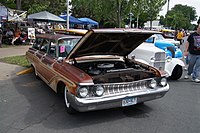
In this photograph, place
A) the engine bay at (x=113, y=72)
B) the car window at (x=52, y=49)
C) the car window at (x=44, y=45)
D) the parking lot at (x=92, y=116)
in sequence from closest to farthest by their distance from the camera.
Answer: the parking lot at (x=92, y=116)
the engine bay at (x=113, y=72)
the car window at (x=52, y=49)
the car window at (x=44, y=45)

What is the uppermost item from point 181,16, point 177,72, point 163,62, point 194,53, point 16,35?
point 181,16

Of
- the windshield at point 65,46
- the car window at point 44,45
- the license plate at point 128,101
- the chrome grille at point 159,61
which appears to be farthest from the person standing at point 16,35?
the license plate at point 128,101

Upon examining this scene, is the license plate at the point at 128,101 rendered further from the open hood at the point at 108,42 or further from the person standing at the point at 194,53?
the person standing at the point at 194,53

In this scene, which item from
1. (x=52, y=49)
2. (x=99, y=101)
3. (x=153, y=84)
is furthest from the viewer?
(x=52, y=49)

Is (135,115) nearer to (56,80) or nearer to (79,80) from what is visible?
(79,80)

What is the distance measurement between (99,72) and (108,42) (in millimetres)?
707

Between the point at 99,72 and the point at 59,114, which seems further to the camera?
the point at 99,72

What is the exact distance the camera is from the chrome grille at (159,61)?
24.1ft

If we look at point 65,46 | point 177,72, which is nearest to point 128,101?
point 65,46

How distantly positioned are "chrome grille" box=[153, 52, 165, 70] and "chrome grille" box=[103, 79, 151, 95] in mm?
3030

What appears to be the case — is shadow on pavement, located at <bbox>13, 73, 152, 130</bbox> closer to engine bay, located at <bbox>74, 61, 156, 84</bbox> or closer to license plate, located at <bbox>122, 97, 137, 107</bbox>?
license plate, located at <bbox>122, 97, 137, 107</bbox>

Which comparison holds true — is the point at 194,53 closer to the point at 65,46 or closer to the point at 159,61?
the point at 159,61

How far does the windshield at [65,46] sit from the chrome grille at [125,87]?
161cm

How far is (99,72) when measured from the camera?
15.4 feet
